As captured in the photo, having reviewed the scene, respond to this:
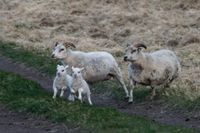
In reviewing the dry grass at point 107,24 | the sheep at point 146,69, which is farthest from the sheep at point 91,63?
the dry grass at point 107,24

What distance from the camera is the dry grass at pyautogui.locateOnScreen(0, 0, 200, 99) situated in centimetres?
2371

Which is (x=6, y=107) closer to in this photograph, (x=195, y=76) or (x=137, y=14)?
(x=195, y=76)

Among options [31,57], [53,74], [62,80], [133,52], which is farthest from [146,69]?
[31,57]

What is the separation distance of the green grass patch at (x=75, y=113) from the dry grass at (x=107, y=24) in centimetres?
521

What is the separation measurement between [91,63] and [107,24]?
11526 millimetres

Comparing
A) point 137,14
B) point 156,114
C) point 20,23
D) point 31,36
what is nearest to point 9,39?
point 31,36

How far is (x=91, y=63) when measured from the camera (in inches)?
661

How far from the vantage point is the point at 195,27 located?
2548 cm

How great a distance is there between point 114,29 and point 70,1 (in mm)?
6746

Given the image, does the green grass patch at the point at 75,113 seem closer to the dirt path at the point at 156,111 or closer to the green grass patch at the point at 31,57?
the dirt path at the point at 156,111

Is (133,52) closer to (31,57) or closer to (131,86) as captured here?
(131,86)

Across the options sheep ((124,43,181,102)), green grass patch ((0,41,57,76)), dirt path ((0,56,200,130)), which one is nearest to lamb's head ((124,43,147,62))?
sheep ((124,43,181,102))

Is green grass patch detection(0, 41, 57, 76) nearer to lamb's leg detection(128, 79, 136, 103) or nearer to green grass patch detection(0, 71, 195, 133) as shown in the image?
lamb's leg detection(128, 79, 136, 103)

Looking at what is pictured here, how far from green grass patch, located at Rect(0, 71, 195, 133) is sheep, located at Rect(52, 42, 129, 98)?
5.20 ft
